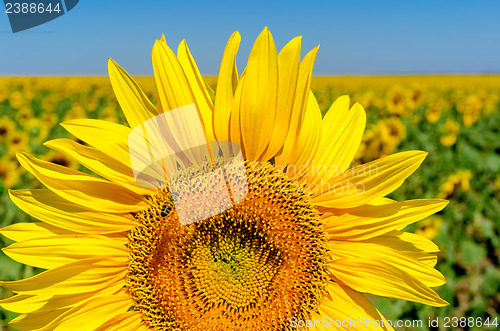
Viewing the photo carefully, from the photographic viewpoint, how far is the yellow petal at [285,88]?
1.49 meters

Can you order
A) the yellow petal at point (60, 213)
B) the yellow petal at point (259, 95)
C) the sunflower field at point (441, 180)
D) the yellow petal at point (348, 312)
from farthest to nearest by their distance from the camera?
the sunflower field at point (441, 180)
the yellow petal at point (348, 312)
the yellow petal at point (60, 213)
the yellow petal at point (259, 95)

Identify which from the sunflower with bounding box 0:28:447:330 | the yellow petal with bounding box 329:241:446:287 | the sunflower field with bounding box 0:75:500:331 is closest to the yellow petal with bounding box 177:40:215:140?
the sunflower with bounding box 0:28:447:330

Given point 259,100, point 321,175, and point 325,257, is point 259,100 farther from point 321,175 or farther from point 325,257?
point 325,257

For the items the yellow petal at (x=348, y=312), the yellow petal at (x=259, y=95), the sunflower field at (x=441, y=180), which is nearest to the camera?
the yellow petal at (x=259, y=95)

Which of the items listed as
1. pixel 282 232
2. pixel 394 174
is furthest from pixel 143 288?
pixel 394 174

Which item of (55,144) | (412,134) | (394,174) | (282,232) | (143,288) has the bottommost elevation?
(412,134)

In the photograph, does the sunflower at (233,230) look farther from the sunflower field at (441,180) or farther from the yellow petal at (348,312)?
the sunflower field at (441,180)

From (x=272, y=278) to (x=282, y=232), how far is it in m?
0.20

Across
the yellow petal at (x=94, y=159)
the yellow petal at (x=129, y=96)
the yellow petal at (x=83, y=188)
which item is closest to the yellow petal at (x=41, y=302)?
the yellow petal at (x=83, y=188)

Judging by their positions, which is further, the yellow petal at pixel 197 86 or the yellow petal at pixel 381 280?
the yellow petal at pixel 381 280

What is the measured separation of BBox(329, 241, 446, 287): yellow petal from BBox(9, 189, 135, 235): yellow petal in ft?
3.23

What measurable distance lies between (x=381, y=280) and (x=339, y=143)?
0.59 meters

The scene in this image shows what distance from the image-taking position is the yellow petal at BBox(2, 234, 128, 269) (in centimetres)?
155

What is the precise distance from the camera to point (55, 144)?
1.54 metres
